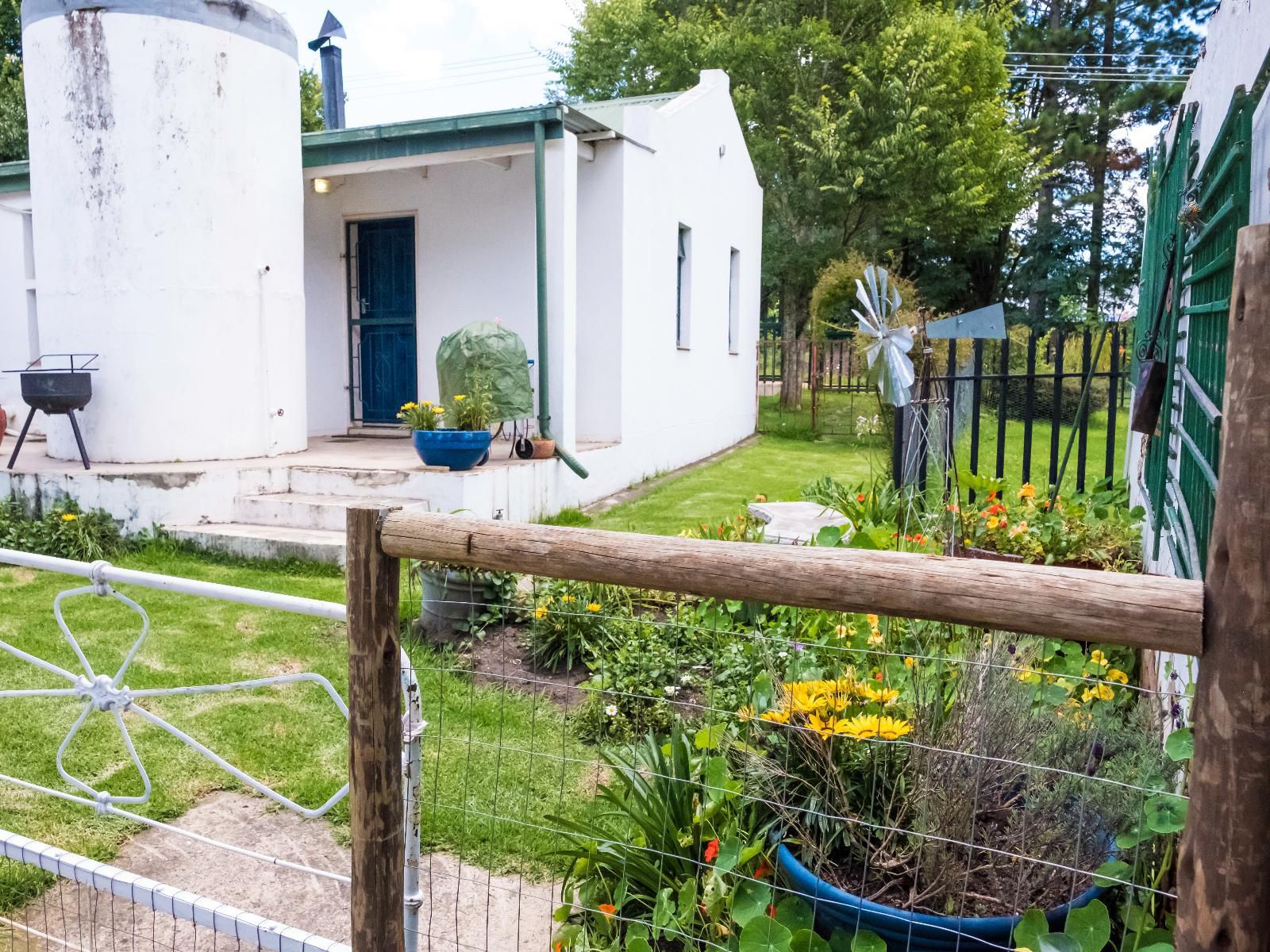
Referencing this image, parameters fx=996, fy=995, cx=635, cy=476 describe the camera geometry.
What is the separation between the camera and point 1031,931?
1.88 meters

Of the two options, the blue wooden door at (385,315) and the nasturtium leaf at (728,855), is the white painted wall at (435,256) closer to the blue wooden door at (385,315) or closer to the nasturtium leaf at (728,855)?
the blue wooden door at (385,315)

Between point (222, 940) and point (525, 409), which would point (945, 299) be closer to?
point (525, 409)

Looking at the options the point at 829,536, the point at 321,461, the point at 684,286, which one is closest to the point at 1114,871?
the point at 829,536

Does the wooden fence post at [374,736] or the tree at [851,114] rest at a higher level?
the tree at [851,114]

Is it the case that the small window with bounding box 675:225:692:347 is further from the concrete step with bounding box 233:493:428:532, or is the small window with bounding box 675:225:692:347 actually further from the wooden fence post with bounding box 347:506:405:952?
the wooden fence post with bounding box 347:506:405:952

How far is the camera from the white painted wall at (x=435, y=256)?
32.2ft

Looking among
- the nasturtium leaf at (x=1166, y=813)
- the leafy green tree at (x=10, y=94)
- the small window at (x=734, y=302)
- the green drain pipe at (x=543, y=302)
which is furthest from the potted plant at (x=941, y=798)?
the leafy green tree at (x=10, y=94)

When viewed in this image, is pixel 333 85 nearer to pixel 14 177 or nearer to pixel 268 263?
pixel 14 177

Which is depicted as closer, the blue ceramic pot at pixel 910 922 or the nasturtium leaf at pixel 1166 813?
the nasturtium leaf at pixel 1166 813

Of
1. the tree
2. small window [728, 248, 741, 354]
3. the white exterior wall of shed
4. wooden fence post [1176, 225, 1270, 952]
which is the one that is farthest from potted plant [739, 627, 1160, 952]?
the tree

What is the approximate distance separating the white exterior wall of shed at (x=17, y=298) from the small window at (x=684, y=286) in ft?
23.8

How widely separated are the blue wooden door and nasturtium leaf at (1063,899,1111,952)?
9.51 m

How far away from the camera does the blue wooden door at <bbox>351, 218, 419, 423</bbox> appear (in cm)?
1053

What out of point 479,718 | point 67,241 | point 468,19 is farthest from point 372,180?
point 468,19
